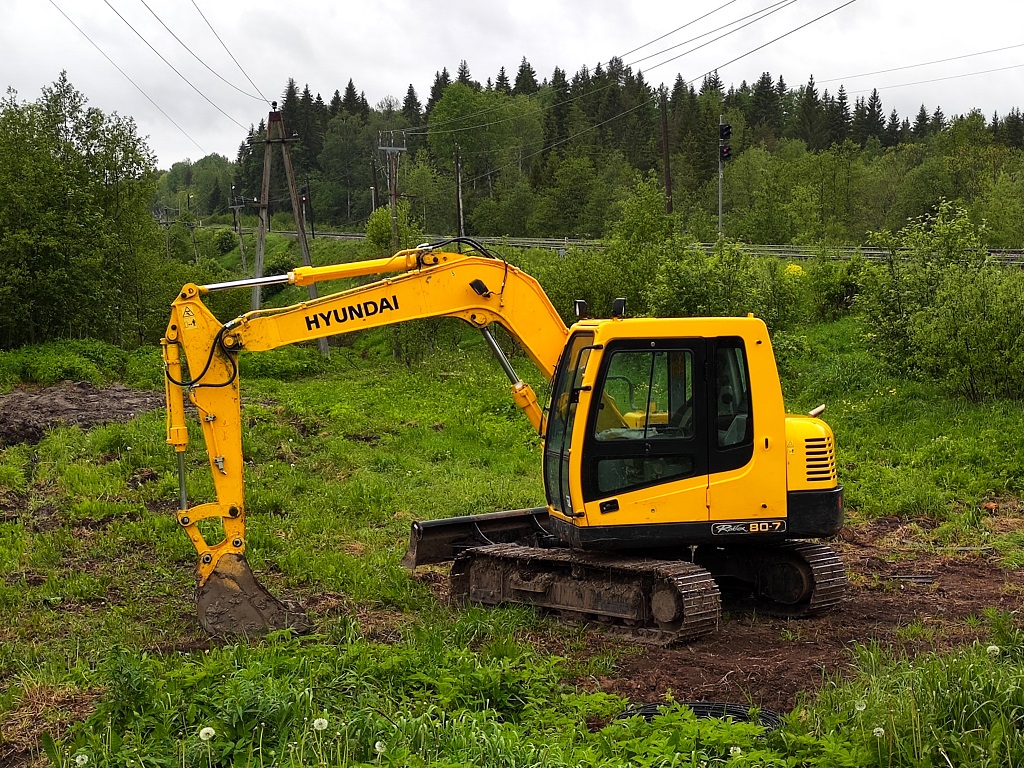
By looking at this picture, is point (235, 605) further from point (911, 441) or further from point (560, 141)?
point (560, 141)

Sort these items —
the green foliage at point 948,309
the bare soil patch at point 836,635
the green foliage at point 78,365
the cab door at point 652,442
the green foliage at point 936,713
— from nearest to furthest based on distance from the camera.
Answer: the green foliage at point 936,713 < the bare soil patch at point 836,635 < the cab door at point 652,442 < the green foliage at point 948,309 < the green foliage at point 78,365

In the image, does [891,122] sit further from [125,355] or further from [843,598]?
[843,598]

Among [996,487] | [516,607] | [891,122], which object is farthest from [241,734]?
[891,122]

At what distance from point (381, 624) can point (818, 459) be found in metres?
4.01

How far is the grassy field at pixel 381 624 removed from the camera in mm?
5094

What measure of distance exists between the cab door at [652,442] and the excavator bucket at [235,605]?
108 inches

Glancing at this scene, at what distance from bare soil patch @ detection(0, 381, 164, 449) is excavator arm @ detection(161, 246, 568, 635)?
9783mm

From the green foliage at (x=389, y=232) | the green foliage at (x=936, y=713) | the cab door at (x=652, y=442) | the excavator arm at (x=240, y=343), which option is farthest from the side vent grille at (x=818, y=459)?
the green foliage at (x=389, y=232)

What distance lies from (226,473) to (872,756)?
17.6 feet

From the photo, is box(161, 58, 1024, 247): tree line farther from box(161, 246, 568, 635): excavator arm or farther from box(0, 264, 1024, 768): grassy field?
box(161, 246, 568, 635): excavator arm

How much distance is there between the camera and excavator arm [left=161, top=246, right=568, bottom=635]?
7.99 m

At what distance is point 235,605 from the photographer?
8.01 metres

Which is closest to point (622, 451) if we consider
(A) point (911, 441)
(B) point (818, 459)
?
(B) point (818, 459)

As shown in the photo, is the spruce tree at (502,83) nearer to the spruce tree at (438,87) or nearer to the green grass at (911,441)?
the spruce tree at (438,87)
